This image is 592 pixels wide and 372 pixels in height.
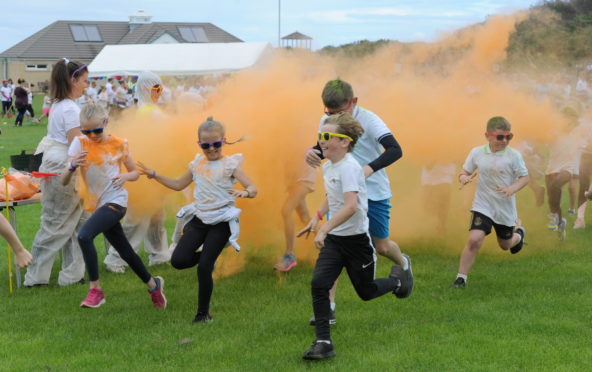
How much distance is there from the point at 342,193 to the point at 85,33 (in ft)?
233

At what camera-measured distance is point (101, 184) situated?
617 centimetres

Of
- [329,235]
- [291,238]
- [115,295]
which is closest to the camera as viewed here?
[329,235]

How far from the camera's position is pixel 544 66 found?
9875mm

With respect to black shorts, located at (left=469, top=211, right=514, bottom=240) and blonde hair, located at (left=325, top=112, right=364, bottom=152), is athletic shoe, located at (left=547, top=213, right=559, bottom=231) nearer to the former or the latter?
black shorts, located at (left=469, top=211, right=514, bottom=240)

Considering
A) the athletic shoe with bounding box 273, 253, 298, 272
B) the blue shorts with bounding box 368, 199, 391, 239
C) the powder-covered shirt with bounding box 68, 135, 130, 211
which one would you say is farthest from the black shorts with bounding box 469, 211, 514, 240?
the powder-covered shirt with bounding box 68, 135, 130, 211

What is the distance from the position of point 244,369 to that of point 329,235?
1097 millimetres

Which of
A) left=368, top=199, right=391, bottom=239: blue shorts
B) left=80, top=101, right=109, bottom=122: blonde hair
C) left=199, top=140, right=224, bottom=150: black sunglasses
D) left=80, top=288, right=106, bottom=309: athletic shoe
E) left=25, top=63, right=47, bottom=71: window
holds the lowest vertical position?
left=25, top=63, right=47, bottom=71: window

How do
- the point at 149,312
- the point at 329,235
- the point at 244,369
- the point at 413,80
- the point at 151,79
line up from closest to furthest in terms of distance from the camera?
the point at 244,369
the point at 329,235
the point at 149,312
the point at 151,79
the point at 413,80

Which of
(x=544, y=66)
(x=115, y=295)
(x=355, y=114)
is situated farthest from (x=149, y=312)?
(x=544, y=66)

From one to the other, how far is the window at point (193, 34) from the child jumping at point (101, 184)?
63483 millimetres

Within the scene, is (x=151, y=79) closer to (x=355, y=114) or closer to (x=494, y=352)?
(x=355, y=114)

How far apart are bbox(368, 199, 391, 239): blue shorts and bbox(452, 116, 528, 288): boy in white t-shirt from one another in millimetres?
1259

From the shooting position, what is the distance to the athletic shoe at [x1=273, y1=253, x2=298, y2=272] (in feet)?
23.5

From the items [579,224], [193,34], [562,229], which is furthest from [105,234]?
[193,34]
